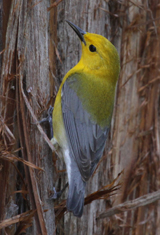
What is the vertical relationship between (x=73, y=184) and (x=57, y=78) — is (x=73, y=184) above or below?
below

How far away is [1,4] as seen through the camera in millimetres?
2771

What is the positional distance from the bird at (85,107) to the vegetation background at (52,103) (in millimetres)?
138

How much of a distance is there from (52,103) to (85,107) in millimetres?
371

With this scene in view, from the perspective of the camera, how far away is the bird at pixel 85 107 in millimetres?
3064

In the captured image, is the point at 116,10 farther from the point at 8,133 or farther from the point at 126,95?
the point at 8,133

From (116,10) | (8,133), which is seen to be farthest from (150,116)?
(8,133)

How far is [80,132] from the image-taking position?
322cm

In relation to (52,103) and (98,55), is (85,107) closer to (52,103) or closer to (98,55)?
(52,103)

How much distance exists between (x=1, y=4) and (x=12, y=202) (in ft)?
5.88

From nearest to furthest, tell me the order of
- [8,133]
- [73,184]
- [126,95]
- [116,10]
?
[8,133] < [73,184] < [116,10] < [126,95]

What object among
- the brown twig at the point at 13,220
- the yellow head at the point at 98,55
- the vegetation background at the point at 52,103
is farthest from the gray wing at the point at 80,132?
the brown twig at the point at 13,220

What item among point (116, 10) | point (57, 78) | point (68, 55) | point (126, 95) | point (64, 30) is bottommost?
point (126, 95)

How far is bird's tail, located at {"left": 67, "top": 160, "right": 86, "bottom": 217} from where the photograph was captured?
2701 millimetres

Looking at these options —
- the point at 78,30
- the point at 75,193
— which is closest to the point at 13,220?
the point at 75,193
